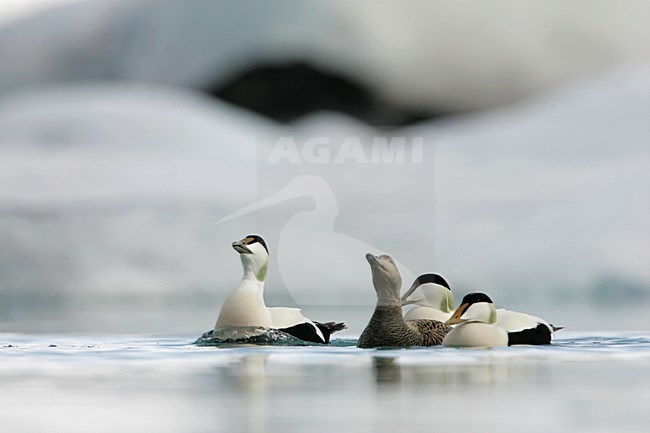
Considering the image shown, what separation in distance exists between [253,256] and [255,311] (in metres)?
0.21

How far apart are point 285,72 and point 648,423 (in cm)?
937

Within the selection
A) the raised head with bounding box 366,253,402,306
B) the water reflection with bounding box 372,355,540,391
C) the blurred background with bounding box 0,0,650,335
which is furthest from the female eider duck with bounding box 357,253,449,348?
the blurred background with bounding box 0,0,650,335

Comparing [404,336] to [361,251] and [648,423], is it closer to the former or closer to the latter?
[648,423]

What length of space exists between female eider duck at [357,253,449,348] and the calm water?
129 mm

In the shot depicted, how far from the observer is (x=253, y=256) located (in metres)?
4.21

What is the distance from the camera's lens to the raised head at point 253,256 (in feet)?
13.8

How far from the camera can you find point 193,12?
11.7 m

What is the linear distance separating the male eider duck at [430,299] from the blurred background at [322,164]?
2.89ft

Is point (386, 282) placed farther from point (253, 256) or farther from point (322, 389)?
point (322, 389)

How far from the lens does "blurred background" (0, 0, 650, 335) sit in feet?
24.5

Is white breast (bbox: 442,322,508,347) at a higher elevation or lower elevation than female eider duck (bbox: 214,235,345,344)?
lower

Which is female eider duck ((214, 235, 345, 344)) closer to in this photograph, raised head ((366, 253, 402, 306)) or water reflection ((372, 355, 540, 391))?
raised head ((366, 253, 402, 306))

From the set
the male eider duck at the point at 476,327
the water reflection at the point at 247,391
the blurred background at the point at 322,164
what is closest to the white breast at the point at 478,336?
the male eider duck at the point at 476,327

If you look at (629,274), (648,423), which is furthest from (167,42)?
(648,423)
